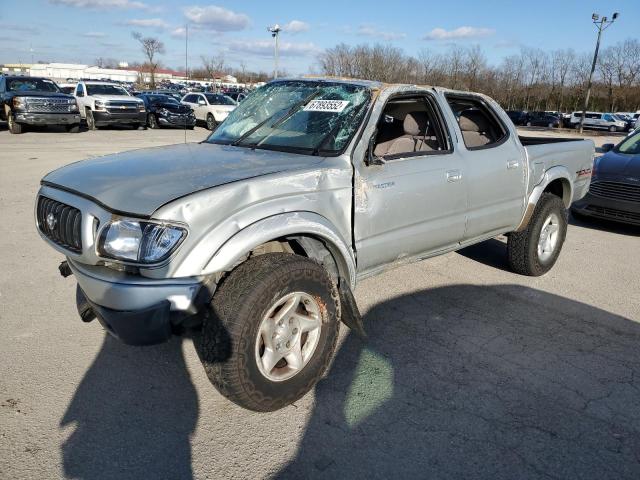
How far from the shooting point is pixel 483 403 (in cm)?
302

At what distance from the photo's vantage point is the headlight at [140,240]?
2.48 metres

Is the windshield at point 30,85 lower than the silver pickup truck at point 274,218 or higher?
higher

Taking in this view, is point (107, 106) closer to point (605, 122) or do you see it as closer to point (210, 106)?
point (210, 106)

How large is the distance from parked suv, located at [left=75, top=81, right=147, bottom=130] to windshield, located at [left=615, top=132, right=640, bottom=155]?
16.8 meters

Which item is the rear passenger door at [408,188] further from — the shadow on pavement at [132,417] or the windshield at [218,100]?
the windshield at [218,100]

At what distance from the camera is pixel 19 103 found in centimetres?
1622

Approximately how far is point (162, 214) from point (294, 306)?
898 millimetres

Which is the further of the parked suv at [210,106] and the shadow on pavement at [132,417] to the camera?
the parked suv at [210,106]

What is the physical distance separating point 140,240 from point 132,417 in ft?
3.33

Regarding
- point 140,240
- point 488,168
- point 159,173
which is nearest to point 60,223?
point 159,173

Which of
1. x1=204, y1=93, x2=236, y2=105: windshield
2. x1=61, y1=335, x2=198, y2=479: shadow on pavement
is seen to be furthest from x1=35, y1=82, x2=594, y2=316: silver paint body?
x1=204, y1=93, x2=236, y2=105: windshield

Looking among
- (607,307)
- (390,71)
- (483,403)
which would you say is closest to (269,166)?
(483,403)

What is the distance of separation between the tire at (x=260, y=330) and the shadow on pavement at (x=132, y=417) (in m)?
0.38

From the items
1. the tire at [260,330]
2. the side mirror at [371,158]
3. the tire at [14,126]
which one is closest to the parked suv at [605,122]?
the tire at [14,126]
